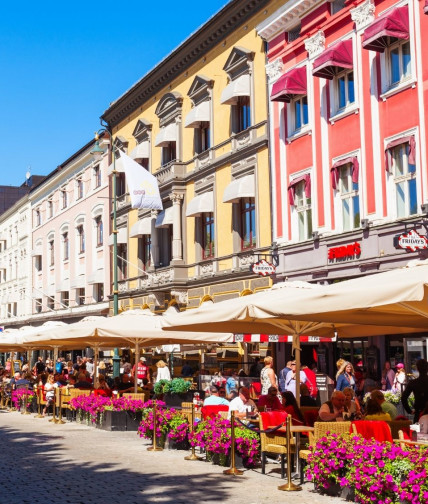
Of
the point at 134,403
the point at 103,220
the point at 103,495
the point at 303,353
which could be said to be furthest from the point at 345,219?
the point at 103,220

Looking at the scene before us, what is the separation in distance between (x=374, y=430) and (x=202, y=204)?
77.4 feet

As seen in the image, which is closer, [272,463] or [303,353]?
[272,463]

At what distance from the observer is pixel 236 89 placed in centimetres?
3122

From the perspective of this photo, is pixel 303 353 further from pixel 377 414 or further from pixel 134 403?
pixel 377 414

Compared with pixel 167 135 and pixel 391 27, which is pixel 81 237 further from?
pixel 391 27

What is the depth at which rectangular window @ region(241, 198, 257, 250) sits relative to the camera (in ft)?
103

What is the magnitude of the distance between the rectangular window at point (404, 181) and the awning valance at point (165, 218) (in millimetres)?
15314

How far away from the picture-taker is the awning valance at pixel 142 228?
39.4 metres

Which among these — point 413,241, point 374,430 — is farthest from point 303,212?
point 374,430

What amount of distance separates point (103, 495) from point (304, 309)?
3555 mm

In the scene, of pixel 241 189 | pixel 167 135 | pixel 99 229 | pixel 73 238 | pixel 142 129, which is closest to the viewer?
pixel 241 189

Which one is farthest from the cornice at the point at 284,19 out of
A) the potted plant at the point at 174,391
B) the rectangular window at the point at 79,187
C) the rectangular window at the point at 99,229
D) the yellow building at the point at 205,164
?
the rectangular window at the point at 79,187

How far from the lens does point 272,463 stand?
14.0m

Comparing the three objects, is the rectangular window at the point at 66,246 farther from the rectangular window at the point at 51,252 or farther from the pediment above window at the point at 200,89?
the pediment above window at the point at 200,89
